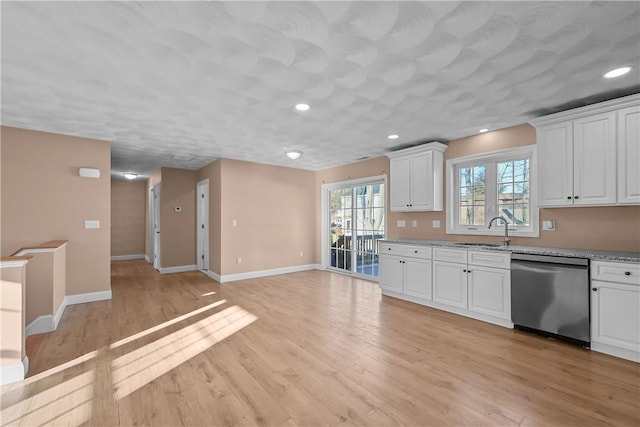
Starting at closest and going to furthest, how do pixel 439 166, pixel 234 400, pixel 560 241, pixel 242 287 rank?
1. pixel 234 400
2. pixel 560 241
3. pixel 439 166
4. pixel 242 287

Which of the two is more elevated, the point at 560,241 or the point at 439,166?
the point at 439,166

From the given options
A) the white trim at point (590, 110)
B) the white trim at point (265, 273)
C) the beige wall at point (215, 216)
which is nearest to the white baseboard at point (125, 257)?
the beige wall at point (215, 216)

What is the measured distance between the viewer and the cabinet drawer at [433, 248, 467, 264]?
152 inches

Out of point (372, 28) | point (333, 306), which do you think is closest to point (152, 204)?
point (333, 306)

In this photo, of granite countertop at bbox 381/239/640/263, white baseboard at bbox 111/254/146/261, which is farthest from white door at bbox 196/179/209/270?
granite countertop at bbox 381/239/640/263

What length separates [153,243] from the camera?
26.2 feet

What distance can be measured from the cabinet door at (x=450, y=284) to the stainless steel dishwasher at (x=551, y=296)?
59 cm

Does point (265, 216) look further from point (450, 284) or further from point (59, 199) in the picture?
point (450, 284)

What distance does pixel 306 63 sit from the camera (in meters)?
2.38

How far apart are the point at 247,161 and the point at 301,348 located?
4.34m

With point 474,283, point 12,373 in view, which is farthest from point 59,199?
point 474,283

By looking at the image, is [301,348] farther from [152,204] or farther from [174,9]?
[152,204]

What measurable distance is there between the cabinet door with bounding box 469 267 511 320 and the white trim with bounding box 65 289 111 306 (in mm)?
5379

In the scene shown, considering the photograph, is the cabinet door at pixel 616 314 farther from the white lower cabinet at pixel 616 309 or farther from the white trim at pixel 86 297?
the white trim at pixel 86 297
